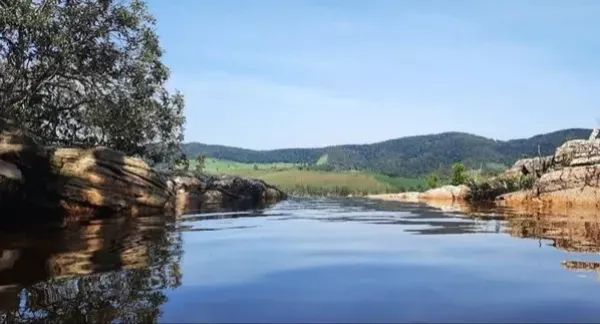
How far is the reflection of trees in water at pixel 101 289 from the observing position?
5.17 m

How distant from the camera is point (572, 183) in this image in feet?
108

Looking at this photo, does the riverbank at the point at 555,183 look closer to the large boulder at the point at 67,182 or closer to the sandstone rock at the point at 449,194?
the sandstone rock at the point at 449,194

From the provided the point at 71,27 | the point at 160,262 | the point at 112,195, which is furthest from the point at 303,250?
the point at 71,27

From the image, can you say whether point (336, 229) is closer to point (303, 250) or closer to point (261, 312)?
point (303, 250)

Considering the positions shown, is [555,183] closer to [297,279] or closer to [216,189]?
[216,189]

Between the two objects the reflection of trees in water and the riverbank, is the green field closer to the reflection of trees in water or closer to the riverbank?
the riverbank

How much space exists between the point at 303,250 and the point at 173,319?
6272 mm

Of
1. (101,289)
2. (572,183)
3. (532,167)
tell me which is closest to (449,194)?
(532,167)

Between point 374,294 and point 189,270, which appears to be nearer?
point 374,294

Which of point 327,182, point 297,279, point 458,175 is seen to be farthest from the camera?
point 327,182

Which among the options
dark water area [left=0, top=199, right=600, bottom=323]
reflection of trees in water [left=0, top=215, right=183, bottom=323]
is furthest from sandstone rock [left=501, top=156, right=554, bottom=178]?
reflection of trees in water [left=0, top=215, right=183, bottom=323]

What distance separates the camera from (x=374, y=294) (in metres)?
6.39

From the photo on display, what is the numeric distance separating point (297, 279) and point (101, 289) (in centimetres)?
255

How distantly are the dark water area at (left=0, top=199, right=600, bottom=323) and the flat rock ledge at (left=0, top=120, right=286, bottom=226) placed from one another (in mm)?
4959
